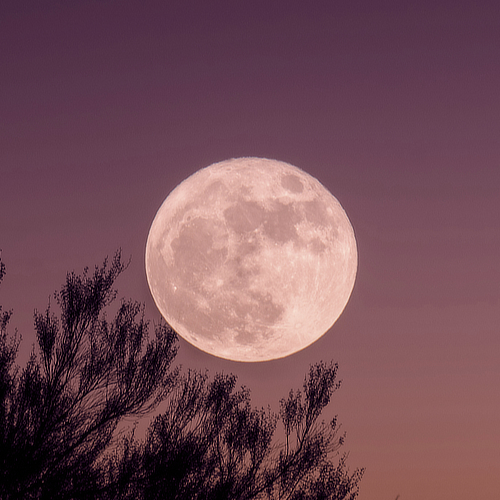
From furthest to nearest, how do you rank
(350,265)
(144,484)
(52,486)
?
(350,265)
(144,484)
(52,486)

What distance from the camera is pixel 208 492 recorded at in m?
12.7

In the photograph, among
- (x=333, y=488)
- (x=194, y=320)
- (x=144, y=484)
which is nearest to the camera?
(x=144, y=484)

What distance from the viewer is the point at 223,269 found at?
11492mm

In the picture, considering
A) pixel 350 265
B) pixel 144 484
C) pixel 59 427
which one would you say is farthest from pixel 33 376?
pixel 350 265

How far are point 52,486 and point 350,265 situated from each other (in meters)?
8.01

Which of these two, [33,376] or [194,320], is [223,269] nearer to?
[194,320]

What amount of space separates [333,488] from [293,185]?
29.6 feet

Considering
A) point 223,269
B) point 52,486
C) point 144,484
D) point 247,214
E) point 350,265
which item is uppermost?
point 350,265

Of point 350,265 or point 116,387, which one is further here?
point 350,265

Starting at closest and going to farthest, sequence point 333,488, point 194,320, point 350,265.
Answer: point 194,320
point 350,265
point 333,488

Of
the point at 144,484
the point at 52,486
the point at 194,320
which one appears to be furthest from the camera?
the point at 194,320

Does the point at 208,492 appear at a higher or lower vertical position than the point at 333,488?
lower

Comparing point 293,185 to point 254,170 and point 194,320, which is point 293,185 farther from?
point 194,320

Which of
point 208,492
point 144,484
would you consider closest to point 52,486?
point 144,484
